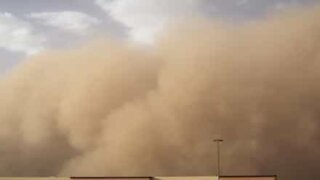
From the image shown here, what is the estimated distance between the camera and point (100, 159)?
35156mm

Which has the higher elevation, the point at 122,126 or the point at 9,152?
the point at 122,126

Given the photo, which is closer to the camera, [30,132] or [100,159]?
[100,159]

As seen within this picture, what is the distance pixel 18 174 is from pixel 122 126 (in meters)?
8.84

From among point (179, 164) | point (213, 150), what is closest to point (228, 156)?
point (213, 150)

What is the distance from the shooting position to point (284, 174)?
107 ft

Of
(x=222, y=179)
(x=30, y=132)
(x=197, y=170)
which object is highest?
(x=30, y=132)

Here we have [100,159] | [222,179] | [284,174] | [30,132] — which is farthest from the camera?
[30,132]

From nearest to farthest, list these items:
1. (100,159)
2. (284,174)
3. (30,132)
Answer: (284,174) → (100,159) → (30,132)

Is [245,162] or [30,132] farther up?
[30,132]

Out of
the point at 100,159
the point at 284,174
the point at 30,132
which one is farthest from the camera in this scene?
the point at 30,132

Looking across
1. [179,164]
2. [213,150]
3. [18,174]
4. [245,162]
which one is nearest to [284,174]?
[245,162]

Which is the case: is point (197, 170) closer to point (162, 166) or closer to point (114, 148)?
point (162, 166)

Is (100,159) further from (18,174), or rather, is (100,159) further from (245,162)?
(245,162)

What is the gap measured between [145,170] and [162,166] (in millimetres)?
1299
